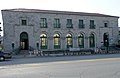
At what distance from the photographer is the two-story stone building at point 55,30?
165 ft

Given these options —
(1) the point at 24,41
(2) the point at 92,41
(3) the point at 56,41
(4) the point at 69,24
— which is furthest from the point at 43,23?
(2) the point at 92,41

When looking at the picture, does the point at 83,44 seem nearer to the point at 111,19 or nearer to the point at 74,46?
the point at 74,46

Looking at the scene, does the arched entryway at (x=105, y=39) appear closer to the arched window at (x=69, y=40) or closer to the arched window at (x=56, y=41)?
the arched window at (x=69, y=40)

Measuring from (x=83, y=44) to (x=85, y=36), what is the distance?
76.6 inches

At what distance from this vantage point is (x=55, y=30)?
54.1 meters

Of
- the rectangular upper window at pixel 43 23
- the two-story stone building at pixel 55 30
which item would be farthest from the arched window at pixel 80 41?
the rectangular upper window at pixel 43 23

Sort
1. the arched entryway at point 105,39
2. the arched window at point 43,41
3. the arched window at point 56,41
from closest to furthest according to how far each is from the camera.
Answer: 1. the arched window at point 43,41
2. the arched window at point 56,41
3. the arched entryway at point 105,39

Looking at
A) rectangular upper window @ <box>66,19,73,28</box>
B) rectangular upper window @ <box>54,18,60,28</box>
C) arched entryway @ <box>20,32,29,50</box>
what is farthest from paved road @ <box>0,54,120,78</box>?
rectangular upper window @ <box>66,19,73,28</box>

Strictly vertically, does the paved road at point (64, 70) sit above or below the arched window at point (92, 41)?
below

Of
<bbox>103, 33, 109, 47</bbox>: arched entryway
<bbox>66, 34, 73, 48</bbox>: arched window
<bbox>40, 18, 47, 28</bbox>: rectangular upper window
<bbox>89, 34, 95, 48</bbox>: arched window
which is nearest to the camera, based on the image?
<bbox>40, 18, 47, 28</bbox>: rectangular upper window

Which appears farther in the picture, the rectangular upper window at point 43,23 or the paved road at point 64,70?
the rectangular upper window at point 43,23

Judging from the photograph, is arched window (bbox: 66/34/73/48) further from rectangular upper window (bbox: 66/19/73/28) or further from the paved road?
the paved road

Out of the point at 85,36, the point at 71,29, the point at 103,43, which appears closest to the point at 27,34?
the point at 71,29

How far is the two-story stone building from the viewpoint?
50.2m
